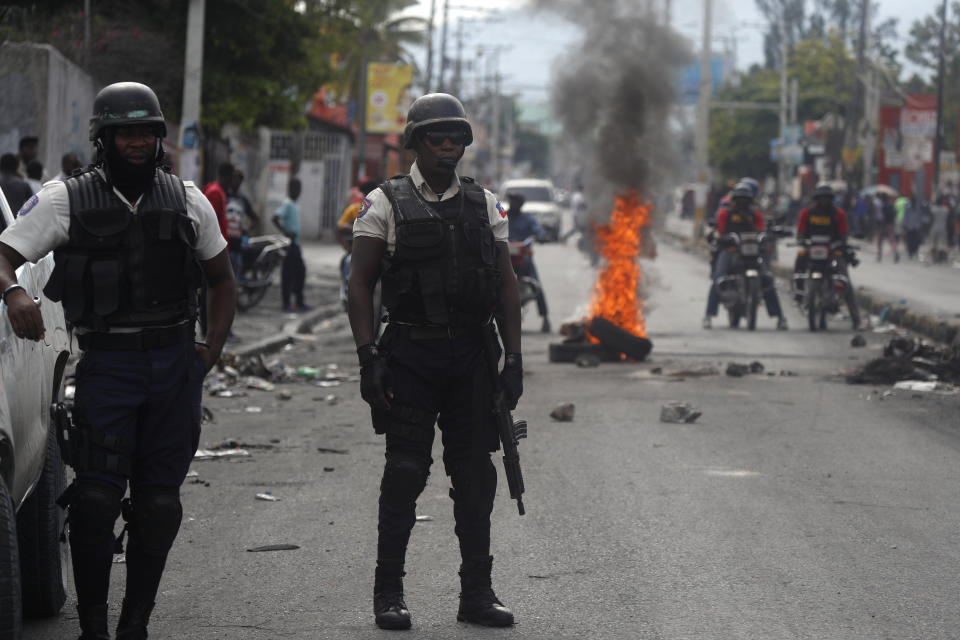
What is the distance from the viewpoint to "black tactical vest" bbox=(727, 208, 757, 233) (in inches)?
725

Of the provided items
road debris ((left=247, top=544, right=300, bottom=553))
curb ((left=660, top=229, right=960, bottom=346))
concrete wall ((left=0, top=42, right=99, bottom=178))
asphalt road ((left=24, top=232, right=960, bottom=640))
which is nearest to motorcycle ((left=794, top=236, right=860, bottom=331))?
curb ((left=660, top=229, right=960, bottom=346))

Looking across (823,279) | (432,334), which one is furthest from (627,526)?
(823,279)

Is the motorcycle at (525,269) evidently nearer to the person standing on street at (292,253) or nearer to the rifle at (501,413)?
the person standing on street at (292,253)

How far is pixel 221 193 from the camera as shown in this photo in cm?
1496

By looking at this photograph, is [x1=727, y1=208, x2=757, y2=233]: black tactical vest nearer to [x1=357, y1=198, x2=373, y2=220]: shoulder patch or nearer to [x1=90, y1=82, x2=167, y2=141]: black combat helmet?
[x1=357, y1=198, x2=373, y2=220]: shoulder patch

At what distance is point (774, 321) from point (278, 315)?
7.06 meters

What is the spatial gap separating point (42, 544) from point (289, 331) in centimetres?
1227

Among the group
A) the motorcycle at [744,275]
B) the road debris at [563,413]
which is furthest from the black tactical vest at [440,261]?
the motorcycle at [744,275]

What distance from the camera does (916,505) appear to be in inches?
274

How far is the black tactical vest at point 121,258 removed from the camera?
419 centimetres

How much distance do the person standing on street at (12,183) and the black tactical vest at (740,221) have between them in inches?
371

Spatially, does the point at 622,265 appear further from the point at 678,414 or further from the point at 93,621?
the point at 93,621

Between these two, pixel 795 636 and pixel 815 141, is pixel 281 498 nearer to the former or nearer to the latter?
pixel 795 636

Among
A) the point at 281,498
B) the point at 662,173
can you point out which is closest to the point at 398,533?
the point at 281,498
